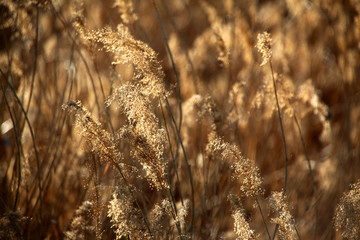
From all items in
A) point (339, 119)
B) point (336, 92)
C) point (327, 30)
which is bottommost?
point (339, 119)

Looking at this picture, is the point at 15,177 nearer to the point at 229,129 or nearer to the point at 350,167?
the point at 229,129

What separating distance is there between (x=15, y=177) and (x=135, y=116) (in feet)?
1.72

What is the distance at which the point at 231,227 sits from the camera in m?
1.04

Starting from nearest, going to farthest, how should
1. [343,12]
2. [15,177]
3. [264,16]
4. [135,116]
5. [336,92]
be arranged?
[135,116], [15,177], [343,12], [336,92], [264,16]

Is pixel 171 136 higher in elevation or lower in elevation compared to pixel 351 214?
higher

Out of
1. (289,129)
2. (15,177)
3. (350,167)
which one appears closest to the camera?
(15,177)

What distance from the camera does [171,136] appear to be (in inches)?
49.8

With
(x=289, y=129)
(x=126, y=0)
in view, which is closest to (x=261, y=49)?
(x=126, y=0)

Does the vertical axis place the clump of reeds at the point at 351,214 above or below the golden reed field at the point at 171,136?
below

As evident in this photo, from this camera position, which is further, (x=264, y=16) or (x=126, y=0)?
(x=264, y=16)

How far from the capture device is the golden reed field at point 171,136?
0.75 m

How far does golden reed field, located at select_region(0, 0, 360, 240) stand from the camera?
749 millimetres

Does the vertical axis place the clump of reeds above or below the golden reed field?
below

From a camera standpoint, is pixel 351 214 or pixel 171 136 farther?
pixel 171 136
